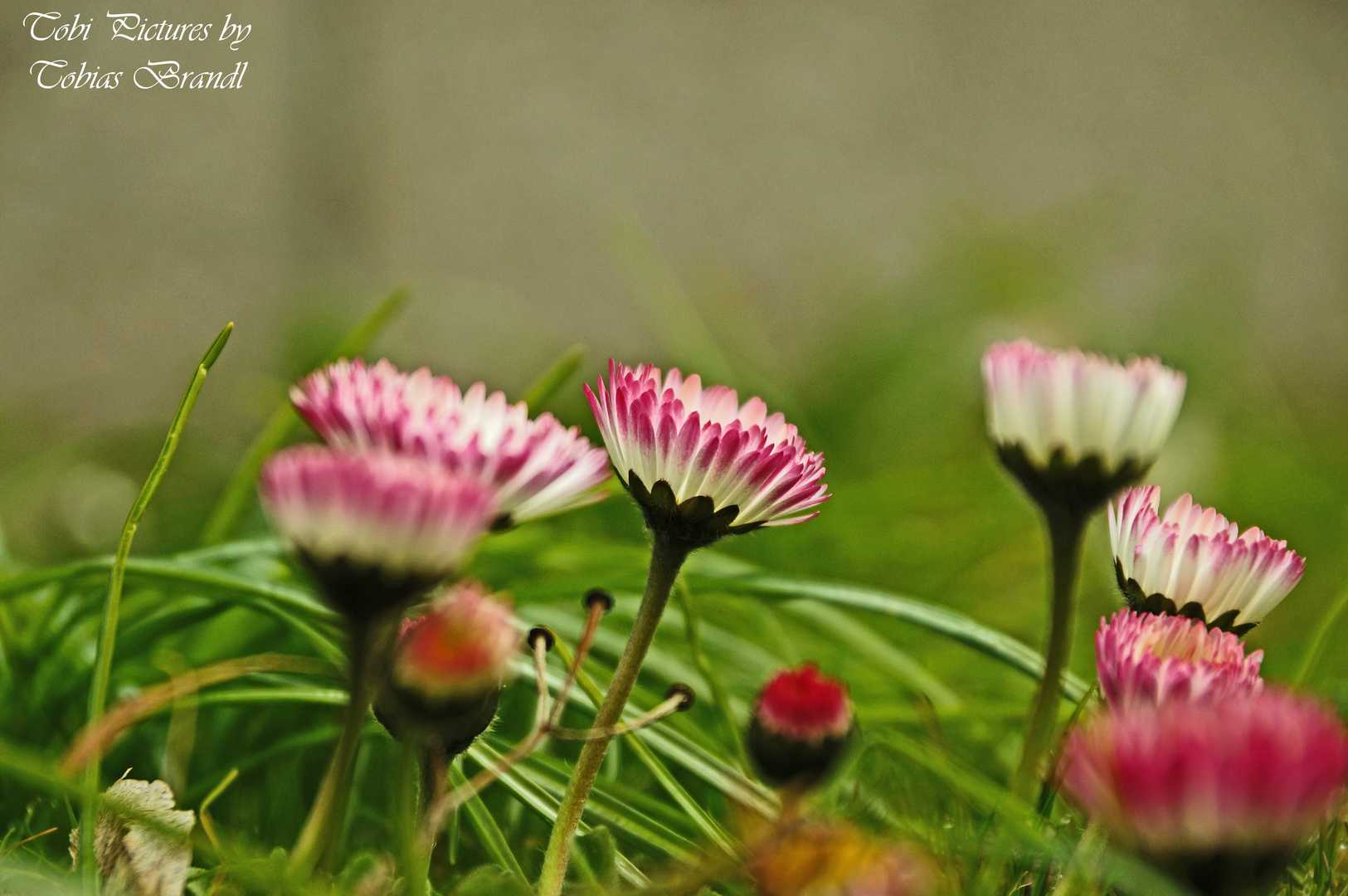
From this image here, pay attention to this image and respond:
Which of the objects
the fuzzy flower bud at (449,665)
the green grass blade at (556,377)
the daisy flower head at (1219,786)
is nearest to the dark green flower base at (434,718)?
the fuzzy flower bud at (449,665)

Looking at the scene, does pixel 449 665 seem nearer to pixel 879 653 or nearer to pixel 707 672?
pixel 707 672

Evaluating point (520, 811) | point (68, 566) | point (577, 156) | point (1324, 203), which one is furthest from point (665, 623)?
point (1324, 203)

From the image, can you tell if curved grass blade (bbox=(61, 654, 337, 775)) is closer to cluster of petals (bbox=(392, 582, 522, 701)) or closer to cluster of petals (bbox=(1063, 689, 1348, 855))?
cluster of petals (bbox=(392, 582, 522, 701))

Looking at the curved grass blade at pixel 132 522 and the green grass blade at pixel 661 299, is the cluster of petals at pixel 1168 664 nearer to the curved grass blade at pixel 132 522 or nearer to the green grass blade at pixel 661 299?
the curved grass blade at pixel 132 522

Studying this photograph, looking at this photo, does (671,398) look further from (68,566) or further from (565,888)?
(68,566)

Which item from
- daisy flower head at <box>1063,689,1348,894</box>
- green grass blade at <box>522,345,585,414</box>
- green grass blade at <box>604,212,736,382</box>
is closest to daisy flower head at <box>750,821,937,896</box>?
daisy flower head at <box>1063,689,1348,894</box>
